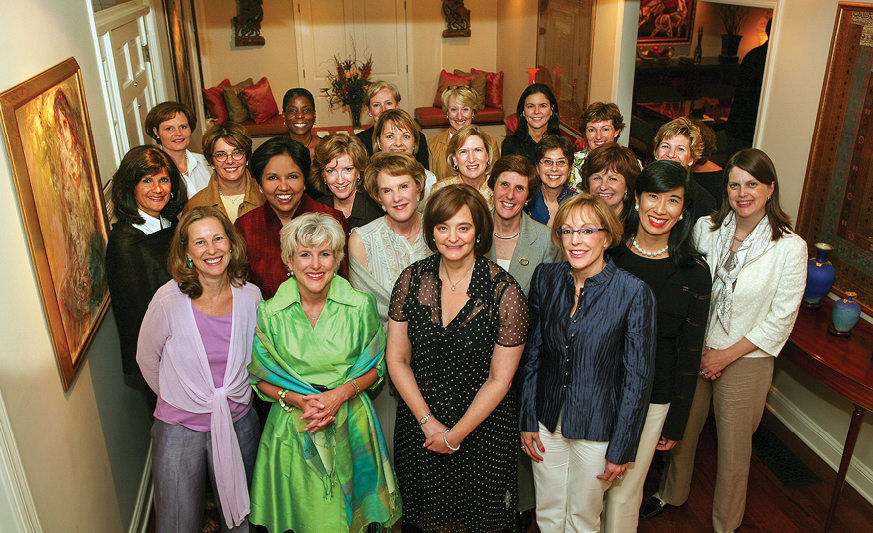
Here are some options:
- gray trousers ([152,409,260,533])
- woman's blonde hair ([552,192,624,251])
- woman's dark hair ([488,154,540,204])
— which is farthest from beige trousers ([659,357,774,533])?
gray trousers ([152,409,260,533])

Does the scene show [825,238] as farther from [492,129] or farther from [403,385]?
[492,129]

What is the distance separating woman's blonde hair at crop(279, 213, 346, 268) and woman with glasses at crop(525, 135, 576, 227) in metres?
1.11

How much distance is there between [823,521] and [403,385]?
225cm

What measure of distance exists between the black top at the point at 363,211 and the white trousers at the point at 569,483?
4.59 feet

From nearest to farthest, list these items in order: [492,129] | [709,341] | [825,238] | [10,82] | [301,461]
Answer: [10,82] < [301,461] < [709,341] < [825,238] < [492,129]

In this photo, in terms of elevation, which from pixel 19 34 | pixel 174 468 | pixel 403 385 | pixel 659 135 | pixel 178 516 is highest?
pixel 19 34

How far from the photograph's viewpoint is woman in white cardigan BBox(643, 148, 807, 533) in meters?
2.63

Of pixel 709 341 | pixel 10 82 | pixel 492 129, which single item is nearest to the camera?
pixel 10 82

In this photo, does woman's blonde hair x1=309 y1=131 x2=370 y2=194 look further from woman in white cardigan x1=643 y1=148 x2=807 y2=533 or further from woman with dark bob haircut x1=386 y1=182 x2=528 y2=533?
woman in white cardigan x1=643 y1=148 x2=807 y2=533

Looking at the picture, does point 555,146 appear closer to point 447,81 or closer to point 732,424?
point 732,424

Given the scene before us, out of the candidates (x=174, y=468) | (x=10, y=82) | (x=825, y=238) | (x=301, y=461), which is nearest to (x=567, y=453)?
(x=301, y=461)

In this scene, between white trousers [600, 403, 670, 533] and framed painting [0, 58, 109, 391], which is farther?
white trousers [600, 403, 670, 533]

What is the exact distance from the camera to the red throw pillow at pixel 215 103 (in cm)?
769

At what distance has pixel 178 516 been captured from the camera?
249 centimetres
